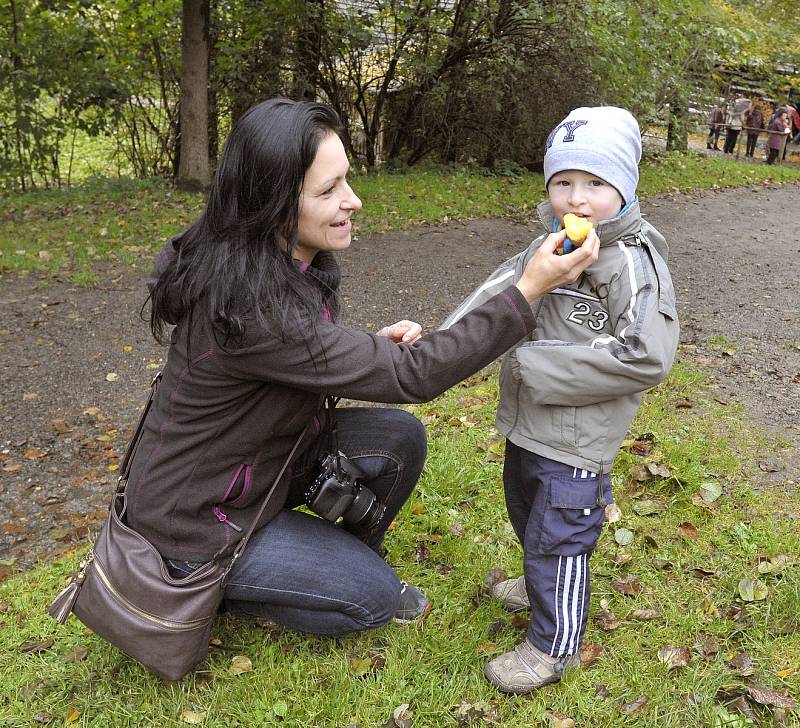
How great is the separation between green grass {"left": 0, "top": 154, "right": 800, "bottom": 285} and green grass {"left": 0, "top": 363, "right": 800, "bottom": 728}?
4826 millimetres

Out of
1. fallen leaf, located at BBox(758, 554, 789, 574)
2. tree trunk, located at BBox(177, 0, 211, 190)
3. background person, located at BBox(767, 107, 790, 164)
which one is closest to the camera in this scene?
fallen leaf, located at BBox(758, 554, 789, 574)

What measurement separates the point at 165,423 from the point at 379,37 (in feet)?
32.5

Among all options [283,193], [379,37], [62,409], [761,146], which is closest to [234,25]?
[379,37]

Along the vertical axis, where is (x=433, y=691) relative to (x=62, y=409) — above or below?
above

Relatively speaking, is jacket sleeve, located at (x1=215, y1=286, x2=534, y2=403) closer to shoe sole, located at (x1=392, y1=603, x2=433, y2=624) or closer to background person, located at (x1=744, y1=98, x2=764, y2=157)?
shoe sole, located at (x1=392, y1=603, x2=433, y2=624)

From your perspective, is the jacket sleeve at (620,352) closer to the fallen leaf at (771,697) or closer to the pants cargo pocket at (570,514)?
the pants cargo pocket at (570,514)

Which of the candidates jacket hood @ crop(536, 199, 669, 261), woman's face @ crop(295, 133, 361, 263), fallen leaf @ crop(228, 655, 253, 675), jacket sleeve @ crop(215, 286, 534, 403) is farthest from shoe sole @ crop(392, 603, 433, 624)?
jacket hood @ crop(536, 199, 669, 261)

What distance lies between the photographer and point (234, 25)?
10852mm

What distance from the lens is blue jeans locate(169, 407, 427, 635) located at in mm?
2352

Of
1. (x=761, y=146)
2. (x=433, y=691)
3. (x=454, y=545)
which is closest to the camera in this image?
(x=433, y=691)

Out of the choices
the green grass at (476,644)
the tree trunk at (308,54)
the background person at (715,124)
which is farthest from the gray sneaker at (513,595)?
the background person at (715,124)

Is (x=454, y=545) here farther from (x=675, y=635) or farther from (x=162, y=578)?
(x=162, y=578)

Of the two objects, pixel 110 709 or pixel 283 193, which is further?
pixel 110 709

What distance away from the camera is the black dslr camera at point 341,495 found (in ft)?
8.33
